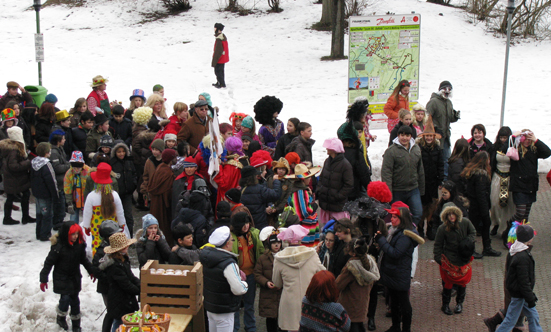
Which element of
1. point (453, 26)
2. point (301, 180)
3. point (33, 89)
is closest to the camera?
point (301, 180)

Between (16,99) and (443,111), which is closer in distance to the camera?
(443,111)

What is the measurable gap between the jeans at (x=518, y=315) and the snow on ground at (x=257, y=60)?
6.10m

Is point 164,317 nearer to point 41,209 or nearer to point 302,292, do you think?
point 302,292

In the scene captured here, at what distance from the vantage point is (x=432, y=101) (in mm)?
11438

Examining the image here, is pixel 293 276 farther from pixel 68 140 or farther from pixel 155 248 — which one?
pixel 68 140

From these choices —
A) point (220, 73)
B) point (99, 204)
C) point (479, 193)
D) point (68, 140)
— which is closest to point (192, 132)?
point (68, 140)

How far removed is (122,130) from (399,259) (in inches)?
253

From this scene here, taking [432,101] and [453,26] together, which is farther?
[453,26]

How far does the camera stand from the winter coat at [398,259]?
6.46m

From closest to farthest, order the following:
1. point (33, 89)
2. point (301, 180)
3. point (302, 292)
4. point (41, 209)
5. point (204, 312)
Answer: point (302, 292) < point (204, 312) < point (301, 180) < point (41, 209) < point (33, 89)

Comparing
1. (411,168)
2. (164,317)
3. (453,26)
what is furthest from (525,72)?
(164,317)

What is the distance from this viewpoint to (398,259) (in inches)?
257

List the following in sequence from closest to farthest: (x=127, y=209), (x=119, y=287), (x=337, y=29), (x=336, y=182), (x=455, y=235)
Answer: (x=119, y=287) < (x=455, y=235) < (x=336, y=182) < (x=127, y=209) < (x=337, y=29)

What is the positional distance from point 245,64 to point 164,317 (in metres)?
16.5
